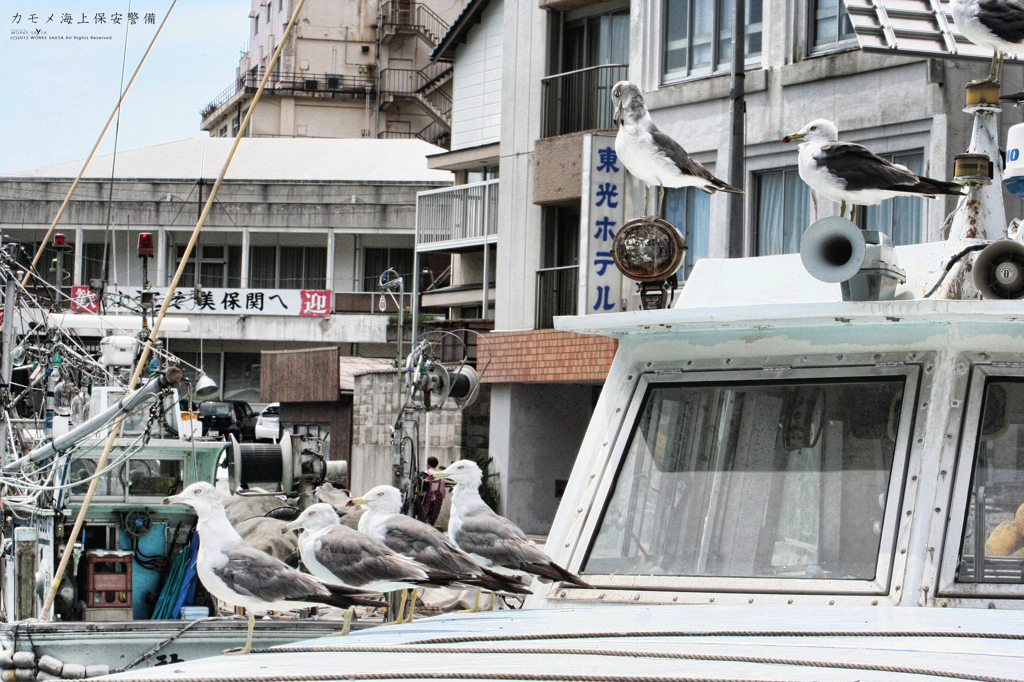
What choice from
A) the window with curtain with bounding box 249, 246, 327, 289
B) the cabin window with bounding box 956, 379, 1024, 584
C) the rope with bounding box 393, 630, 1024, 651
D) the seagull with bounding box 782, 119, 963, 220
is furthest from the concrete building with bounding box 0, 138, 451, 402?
the rope with bounding box 393, 630, 1024, 651

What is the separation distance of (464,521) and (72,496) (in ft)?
42.9

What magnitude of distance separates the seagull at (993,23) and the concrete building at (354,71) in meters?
52.8

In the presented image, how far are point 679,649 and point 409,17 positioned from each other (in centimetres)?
5797

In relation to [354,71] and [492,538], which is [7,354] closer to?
[492,538]

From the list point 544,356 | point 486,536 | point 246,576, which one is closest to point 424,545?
point 486,536

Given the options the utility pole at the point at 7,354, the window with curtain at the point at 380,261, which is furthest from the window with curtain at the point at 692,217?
the window with curtain at the point at 380,261

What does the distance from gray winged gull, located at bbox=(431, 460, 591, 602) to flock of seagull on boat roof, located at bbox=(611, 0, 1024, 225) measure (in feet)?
5.19

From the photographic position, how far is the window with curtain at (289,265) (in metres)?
51.3

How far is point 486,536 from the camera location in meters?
6.24

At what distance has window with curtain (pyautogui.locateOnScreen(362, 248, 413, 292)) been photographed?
50.0 metres

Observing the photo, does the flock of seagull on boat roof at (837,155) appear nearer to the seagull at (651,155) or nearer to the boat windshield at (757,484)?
the seagull at (651,155)

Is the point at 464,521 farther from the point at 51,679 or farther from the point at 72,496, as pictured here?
the point at 72,496

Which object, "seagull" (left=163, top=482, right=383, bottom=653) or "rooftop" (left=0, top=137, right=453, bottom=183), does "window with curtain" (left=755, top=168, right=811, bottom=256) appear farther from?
"rooftop" (left=0, top=137, right=453, bottom=183)

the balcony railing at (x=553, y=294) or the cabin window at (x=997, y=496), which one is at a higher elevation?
the balcony railing at (x=553, y=294)
